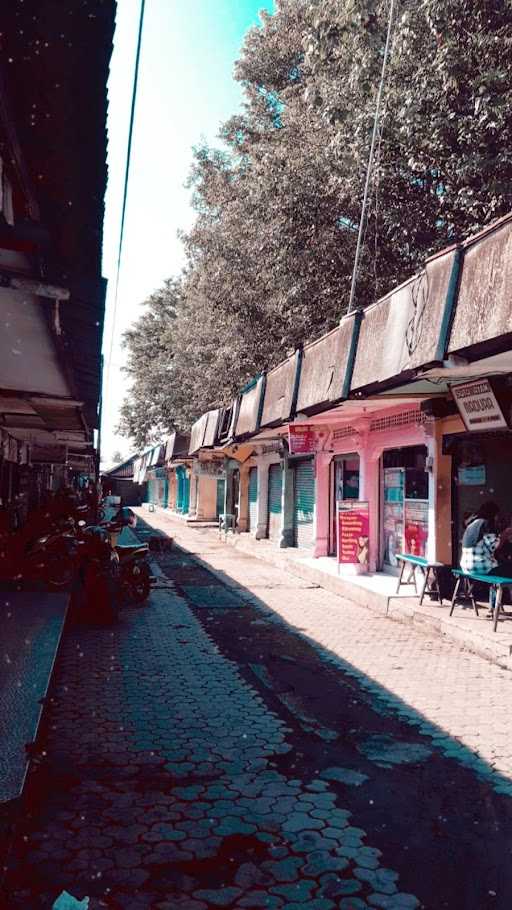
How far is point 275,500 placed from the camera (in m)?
25.3

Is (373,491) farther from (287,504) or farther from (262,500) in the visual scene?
(262,500)

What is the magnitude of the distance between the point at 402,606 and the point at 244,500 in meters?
18.5

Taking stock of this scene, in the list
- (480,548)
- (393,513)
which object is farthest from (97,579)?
(393,513)

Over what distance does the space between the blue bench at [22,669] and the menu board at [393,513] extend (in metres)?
6.89

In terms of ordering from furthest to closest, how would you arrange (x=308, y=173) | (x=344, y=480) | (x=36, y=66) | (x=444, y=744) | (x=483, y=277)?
(x=344, y=480), (x=308, y=173), (x=483, y=277), (x=444, y=744), (x=36, y=66)

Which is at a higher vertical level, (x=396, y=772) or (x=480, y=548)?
(x=480, y=548)

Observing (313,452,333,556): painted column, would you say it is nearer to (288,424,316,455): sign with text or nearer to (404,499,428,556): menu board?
(288,424,316,455): sign with text

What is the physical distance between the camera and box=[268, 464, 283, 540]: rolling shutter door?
24547 millimetres

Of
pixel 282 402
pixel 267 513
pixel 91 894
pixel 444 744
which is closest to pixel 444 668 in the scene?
pixel 444 744

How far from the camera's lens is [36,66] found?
2.53m

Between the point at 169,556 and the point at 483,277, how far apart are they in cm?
1463

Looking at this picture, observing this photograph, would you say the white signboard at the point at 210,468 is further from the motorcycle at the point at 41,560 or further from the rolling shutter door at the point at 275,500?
A: the motorcycle at the point at 41,560

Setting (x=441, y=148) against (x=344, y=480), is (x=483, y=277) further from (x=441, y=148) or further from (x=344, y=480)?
(x=344, y=480)

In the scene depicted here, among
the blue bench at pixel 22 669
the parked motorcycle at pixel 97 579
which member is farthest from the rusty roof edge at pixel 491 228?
the parked motorcycle at pixel 97 579
